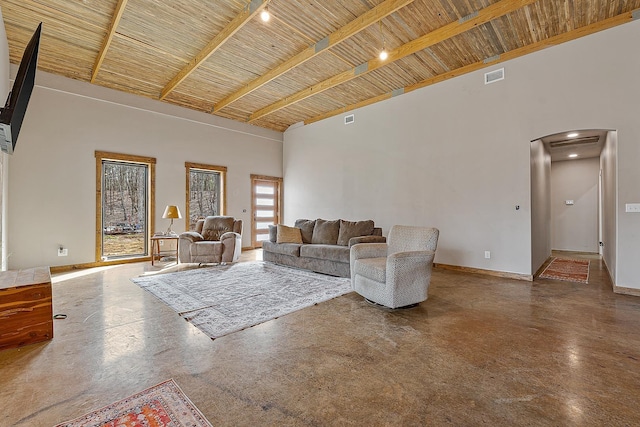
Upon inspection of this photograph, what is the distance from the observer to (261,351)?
2.12m

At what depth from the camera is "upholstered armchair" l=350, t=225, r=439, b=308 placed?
115 inches

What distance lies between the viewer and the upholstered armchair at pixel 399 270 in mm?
2914

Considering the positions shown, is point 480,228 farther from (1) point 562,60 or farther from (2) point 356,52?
(2) point 356,52

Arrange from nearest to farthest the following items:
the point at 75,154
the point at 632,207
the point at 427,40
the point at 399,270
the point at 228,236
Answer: the point at 399,270 < the point at 632,207 < the point at 427,40 < the point at 75,154 < the point at 228,236

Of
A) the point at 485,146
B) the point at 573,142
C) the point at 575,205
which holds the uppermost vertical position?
the point at 573,142

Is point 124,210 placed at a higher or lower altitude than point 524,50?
lower

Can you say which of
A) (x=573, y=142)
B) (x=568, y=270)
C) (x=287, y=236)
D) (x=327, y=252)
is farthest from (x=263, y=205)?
(x=573, y=142)

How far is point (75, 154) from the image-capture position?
5.26 meters

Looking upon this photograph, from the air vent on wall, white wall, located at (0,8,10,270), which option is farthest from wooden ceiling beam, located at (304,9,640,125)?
white wall, located at (0,8,10,270)

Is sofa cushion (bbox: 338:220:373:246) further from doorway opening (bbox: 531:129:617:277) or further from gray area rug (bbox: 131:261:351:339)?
doorway opening (bbox: 531:129:617:277)

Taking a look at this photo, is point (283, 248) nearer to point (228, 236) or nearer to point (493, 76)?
point (228, 236)

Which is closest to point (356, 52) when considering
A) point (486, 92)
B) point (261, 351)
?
point (486, 92)

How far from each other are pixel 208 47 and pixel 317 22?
5.69ft

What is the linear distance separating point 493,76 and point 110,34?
575 cm
